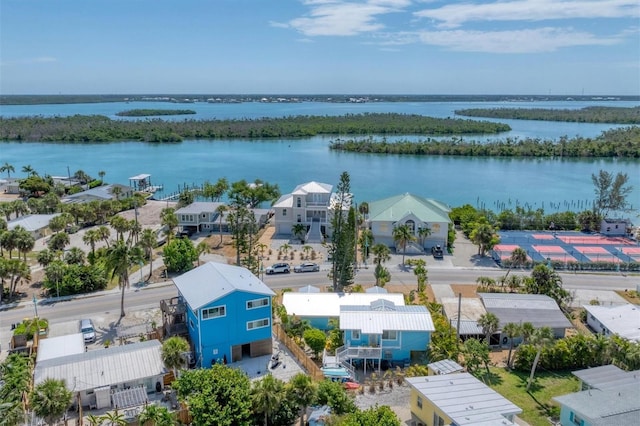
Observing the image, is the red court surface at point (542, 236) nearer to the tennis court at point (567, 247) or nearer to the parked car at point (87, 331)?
the tennis court at point (567, 247)

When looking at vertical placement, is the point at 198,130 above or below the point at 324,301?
above

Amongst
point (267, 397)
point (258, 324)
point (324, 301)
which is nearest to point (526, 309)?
point (324, 301)

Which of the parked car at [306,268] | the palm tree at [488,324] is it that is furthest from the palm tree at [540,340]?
the parked car at [306,268]

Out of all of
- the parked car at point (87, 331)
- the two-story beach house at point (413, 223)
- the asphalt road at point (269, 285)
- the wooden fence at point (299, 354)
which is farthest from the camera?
the two-story beach house at point (413, 223)

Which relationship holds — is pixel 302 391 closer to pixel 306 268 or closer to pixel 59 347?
pixel 59 347

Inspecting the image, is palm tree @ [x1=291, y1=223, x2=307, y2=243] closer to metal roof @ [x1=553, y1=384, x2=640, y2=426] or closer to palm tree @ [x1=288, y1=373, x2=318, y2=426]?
palm tree @ [x1=288, y1=373, x2=318, y2=426]
